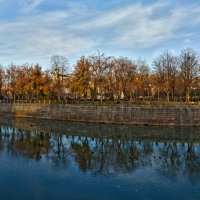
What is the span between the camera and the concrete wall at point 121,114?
45.7m

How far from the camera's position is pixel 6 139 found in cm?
3950

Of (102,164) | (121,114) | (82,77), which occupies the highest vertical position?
(82,77)

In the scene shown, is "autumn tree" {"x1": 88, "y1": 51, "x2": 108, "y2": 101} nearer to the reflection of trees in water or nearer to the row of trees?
the row of trees

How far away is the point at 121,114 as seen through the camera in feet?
167

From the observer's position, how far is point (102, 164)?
84.3ft

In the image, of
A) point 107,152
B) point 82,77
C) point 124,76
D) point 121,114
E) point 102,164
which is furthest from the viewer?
point 124,76

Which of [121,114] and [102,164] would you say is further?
[121,114]

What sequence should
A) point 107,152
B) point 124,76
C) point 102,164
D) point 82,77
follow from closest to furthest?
point 102,164 < point 107,152 < point 82,77 < point 124,76

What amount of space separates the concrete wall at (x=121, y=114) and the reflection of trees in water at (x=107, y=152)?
1153 cm

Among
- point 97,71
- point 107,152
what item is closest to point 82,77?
point 97,71

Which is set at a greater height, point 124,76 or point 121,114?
point 124,76

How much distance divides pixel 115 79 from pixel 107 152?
35.8 metres

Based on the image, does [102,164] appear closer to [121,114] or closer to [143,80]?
[121,114]

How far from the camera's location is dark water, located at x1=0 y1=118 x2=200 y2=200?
758 inches
